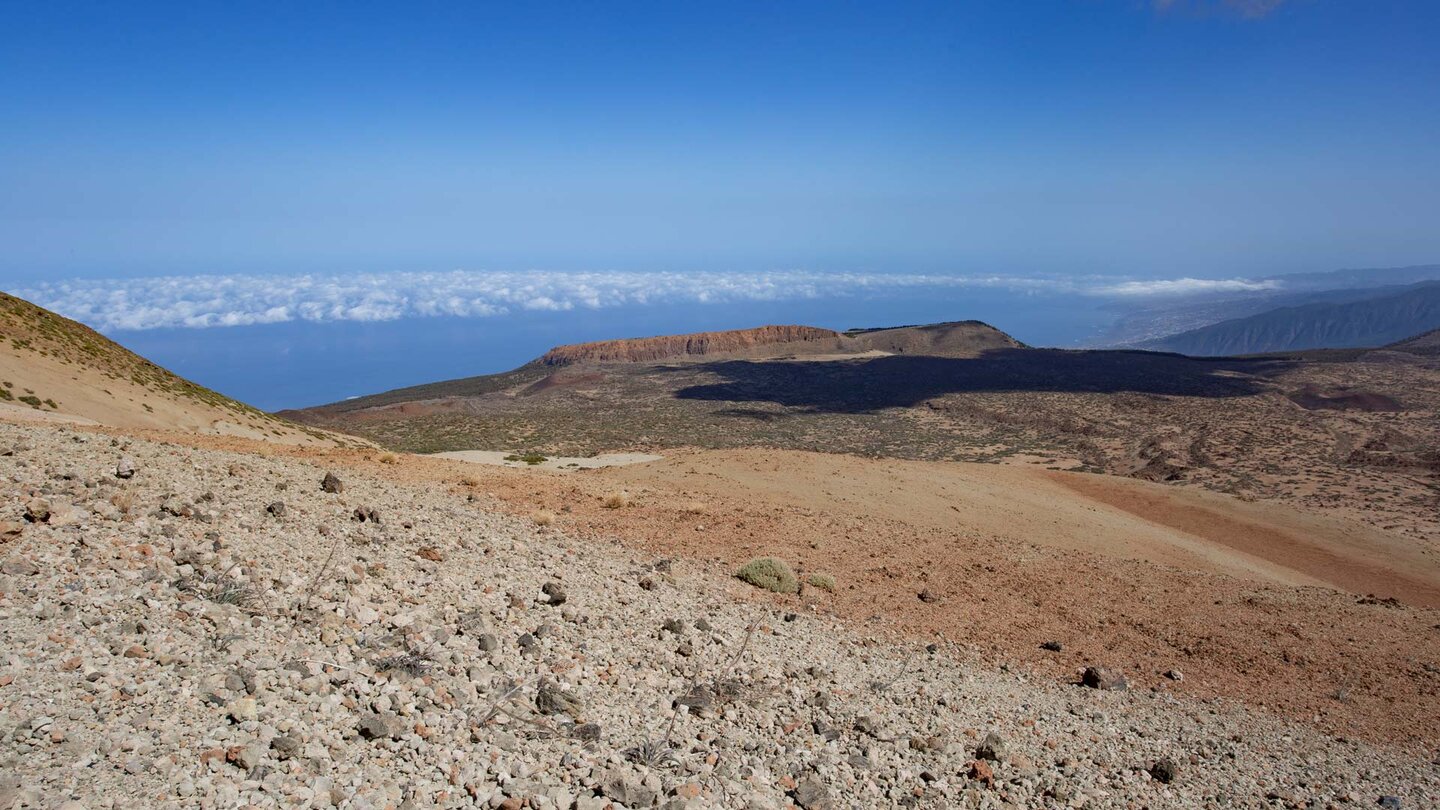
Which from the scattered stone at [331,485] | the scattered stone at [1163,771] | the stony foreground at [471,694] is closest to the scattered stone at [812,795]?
the stony foreground at [471,694]

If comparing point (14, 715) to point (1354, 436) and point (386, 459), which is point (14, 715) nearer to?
point (386, 459)

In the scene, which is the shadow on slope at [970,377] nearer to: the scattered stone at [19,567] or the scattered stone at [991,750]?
the scattered stone at [991,750]

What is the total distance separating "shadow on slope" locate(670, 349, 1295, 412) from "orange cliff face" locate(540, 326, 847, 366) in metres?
9.84

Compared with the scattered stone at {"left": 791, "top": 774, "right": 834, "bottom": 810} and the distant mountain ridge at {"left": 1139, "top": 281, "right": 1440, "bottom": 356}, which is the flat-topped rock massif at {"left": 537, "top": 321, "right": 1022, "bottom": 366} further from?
the distant mountain ridge at {"left": 1139, "top": 281, "right": 1440, "bottom": 356}

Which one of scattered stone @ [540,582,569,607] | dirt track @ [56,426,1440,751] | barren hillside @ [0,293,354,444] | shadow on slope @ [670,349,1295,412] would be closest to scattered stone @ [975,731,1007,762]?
dirt track @ [56,426,1440,751]

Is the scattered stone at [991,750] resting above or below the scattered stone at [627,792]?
below

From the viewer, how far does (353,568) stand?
8.36 metres

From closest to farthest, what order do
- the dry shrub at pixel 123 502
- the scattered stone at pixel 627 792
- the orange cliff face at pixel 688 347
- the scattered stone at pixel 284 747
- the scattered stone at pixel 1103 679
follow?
the scattered stone at pixel 284 747, the scattered stone at pixel 627 792, the dry shrub at pixel 123 502, the scattered stone at pixel 1103 679, the orange cliff face at pixel 688 347

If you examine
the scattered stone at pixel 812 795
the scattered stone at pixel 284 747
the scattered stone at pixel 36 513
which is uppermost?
the scattered stone at pixel 36 513

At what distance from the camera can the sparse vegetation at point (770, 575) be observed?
440 inches

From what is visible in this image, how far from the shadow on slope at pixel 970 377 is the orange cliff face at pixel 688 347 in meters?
9.84

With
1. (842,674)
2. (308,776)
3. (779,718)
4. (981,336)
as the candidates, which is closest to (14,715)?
(308,776)

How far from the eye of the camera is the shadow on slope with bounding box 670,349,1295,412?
5884cm

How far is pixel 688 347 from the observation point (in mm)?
89375
